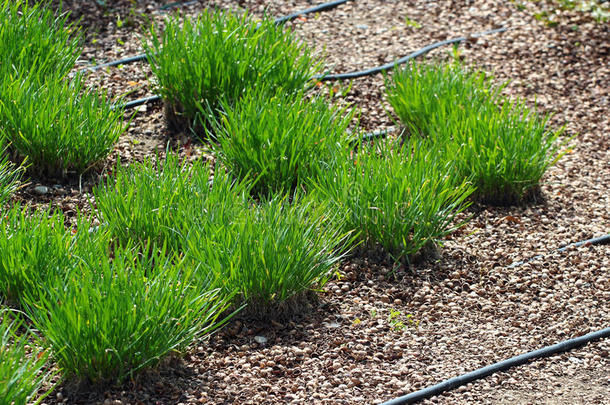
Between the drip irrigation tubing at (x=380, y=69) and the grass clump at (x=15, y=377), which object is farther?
the drip irrigation tubing at (x=380, y=69)

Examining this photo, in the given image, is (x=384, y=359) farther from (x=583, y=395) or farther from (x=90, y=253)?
(x=90, y=253)

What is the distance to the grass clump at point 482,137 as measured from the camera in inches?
142

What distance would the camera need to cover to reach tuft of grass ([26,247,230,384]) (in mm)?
2354

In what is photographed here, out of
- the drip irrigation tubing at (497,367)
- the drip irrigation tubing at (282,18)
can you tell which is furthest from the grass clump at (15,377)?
the drip irrigation tubing at (282,18)

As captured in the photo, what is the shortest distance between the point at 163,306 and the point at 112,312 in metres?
0.15

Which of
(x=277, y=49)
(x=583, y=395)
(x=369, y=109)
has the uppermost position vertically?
(x=277, y=49)

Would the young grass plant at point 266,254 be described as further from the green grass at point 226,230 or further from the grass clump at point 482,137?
the grass clump at point 482,137

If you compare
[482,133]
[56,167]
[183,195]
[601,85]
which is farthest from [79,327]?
[601,85]

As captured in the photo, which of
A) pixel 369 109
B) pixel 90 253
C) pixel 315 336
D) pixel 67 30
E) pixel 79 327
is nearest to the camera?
pixel 79 327

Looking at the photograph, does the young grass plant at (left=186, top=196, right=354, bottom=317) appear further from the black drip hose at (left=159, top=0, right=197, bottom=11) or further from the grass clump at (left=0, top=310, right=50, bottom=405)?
the black drip hose at (left=159, top=0, right=197, bottom=11)

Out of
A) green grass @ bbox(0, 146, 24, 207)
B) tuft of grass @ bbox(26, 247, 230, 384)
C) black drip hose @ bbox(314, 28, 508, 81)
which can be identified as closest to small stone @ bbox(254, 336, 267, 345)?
tuft of grass @ bbox(26, 247, 230, 384)

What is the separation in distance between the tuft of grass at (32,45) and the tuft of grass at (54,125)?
0.68 ft

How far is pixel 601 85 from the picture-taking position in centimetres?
482

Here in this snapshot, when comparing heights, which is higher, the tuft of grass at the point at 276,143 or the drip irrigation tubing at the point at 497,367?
the tuft of grass at the point at 276,143
